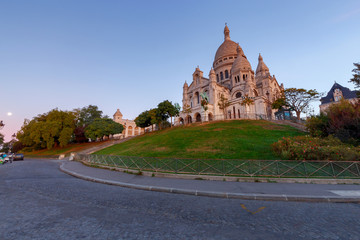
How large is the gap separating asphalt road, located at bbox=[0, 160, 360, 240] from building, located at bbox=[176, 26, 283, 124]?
37.6m

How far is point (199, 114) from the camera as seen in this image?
48938 millimetres

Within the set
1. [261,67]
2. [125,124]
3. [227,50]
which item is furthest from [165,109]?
[125,124]

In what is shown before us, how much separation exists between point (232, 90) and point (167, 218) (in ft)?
173

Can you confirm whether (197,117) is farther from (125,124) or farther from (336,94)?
(336,94)

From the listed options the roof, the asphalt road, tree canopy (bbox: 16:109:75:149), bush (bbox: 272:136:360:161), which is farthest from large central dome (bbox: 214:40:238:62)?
the asphalt road

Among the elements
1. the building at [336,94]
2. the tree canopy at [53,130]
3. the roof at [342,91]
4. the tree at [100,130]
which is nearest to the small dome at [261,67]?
the building at [336,94]

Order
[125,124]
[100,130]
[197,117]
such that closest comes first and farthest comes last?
[100,130] → [197,117] → [125,124]

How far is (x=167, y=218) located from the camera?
4.04 metres

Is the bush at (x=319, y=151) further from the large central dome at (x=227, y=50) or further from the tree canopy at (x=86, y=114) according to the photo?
the large central dome at (x=227, y=50)

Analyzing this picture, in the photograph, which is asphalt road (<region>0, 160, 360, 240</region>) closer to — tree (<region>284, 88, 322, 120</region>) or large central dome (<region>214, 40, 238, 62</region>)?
tree (<region>284, 88, 322, 120</region>)

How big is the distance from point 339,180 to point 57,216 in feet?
40.8

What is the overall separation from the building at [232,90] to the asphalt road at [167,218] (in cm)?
3756

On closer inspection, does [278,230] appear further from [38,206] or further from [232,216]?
[38,206]

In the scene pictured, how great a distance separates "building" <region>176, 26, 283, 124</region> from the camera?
43.9m
